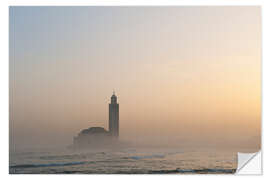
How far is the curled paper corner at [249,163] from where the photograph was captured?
23.1ft

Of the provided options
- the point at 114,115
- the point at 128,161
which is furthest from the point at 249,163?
the point at 114,115

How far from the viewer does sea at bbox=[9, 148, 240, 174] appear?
282 inches

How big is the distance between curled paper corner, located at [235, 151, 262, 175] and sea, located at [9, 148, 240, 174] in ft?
0.19

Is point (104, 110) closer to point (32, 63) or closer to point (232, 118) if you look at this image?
point (32, 63)

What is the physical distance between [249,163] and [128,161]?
4.70 ft

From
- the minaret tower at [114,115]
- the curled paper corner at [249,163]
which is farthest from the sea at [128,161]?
the minaret tower at [114,115]

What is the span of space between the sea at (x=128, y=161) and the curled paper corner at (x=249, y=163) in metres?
0.06

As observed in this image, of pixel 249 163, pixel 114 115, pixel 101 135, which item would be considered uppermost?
pixel 114 115

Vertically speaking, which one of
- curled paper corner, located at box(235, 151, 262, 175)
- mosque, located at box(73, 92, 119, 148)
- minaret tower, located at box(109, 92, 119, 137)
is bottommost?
curled paper corner, located at box(235, 151, 262, 175)

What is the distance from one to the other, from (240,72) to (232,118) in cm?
56

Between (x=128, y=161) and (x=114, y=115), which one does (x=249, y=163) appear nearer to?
(x=128, y=161)

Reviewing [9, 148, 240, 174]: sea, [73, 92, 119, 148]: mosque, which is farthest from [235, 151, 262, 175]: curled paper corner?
[73, 92, 119, 148]: mosque

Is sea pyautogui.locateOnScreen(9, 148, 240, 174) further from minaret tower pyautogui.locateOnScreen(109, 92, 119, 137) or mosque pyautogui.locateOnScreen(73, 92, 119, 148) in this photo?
minaret tower pyautogui.locateOnScreen(109, 92, 119, 137)

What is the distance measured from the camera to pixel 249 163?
7086 millimetres
